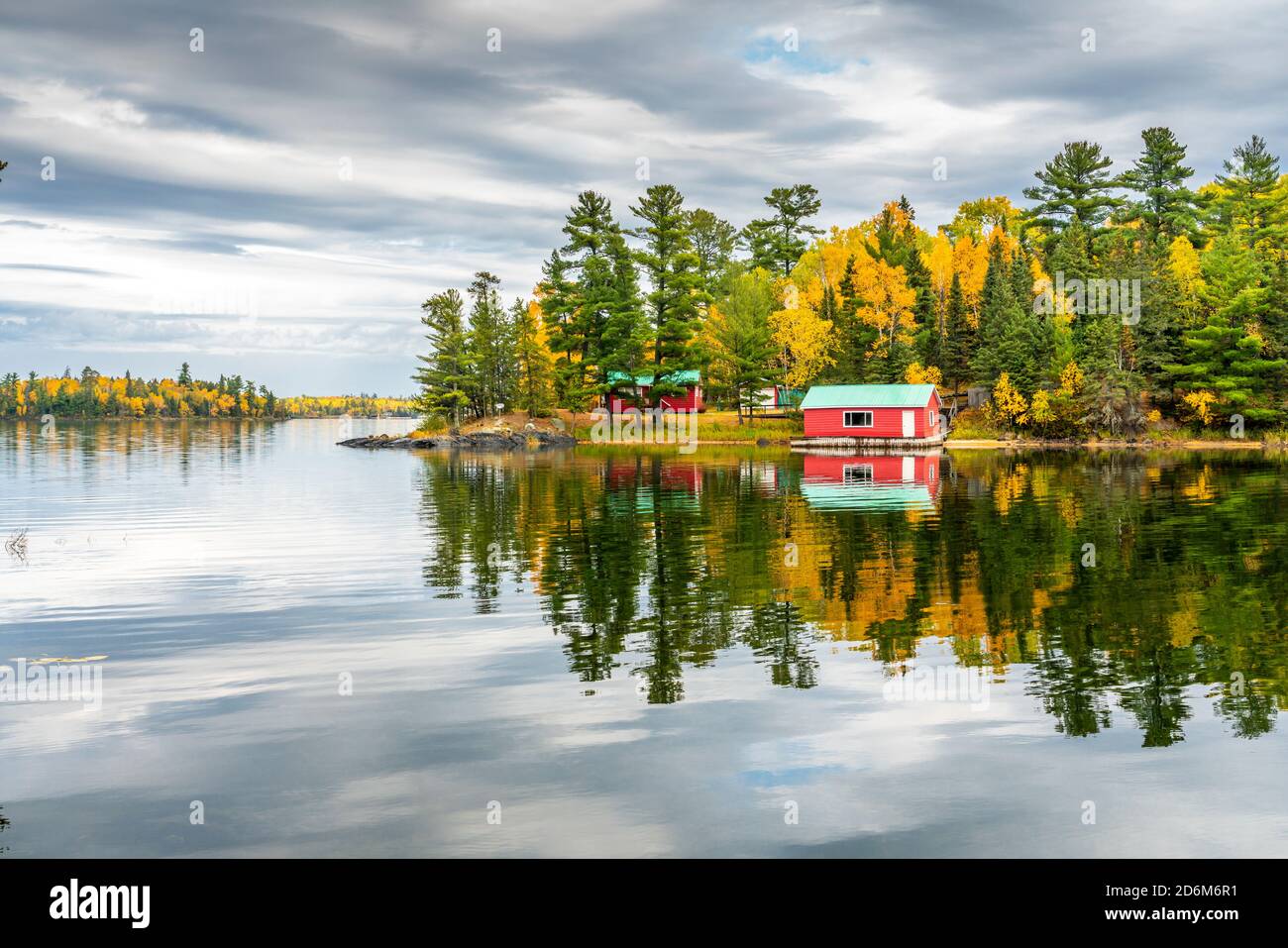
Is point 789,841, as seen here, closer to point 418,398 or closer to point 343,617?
point 343,617

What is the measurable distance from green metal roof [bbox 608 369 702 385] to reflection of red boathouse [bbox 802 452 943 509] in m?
28.1

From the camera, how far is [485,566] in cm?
2486

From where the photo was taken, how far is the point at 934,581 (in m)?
21.7

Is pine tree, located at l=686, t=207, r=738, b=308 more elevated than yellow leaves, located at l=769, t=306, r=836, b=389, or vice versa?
pine tree, located at l=686, t=207, r=738, b=308

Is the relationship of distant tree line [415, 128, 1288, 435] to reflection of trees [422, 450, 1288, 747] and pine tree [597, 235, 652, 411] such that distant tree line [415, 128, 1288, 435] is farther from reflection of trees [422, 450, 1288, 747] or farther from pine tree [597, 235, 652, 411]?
reflection of trees [422, 450, 1288, 747]

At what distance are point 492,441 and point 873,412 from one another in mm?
39438

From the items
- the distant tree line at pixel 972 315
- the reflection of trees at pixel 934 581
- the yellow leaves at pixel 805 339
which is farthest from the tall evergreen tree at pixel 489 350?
the reflection of trees at pixel 934 581

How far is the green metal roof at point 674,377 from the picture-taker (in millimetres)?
99750

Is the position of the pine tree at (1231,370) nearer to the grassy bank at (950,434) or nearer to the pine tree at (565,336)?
the grassy bank at (950,434)

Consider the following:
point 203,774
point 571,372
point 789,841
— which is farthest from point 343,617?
point 571,372

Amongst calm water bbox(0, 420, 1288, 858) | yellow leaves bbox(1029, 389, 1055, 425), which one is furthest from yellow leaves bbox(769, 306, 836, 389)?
calm water bbox(0, 420, 1288, 858)

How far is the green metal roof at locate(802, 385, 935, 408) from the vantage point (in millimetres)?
80375
